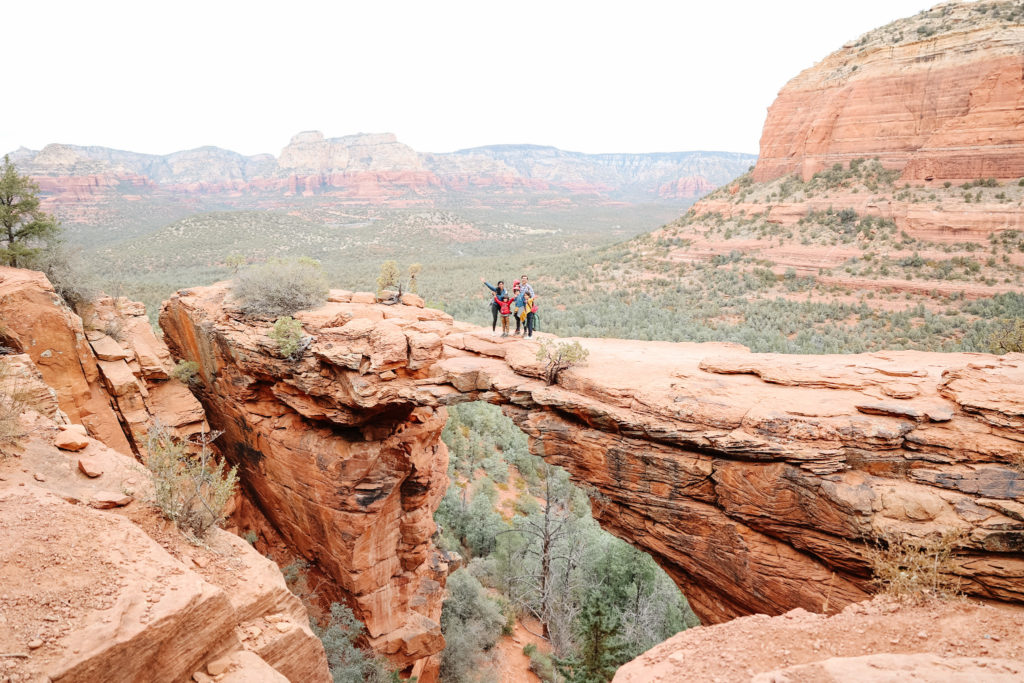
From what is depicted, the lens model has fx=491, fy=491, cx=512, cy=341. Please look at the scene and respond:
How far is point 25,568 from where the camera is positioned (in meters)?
4.21

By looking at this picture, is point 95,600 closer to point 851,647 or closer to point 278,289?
point 851,647

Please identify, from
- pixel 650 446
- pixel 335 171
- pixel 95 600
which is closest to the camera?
pixel 95 600

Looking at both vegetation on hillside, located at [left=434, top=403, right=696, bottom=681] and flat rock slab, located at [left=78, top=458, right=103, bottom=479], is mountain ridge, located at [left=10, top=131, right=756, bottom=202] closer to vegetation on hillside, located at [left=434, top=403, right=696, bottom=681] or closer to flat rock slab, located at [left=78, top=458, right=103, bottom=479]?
vegetation on hillside, located at [left=434, top=403, right=696, bottom=681]

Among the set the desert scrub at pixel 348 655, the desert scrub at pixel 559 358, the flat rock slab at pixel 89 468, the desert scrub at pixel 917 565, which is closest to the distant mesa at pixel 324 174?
the desert scrub at pixel 348 655

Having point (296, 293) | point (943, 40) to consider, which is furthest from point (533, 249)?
point (296, 293)

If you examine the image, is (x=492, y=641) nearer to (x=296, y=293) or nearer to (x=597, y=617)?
(x=597, y=617)

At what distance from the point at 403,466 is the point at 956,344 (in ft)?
85.1

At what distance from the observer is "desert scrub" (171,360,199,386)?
12398mm

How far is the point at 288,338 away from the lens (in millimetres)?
10609

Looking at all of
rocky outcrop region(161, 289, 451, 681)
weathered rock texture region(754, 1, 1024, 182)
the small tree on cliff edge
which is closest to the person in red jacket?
rocky outcrop region(161, 289, 451, 681)

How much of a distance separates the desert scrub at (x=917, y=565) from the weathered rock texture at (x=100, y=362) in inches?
431

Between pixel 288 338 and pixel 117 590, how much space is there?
687 cm

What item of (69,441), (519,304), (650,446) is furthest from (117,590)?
(519,304)

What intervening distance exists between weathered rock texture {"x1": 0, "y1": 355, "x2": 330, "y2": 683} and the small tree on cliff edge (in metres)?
7.35
